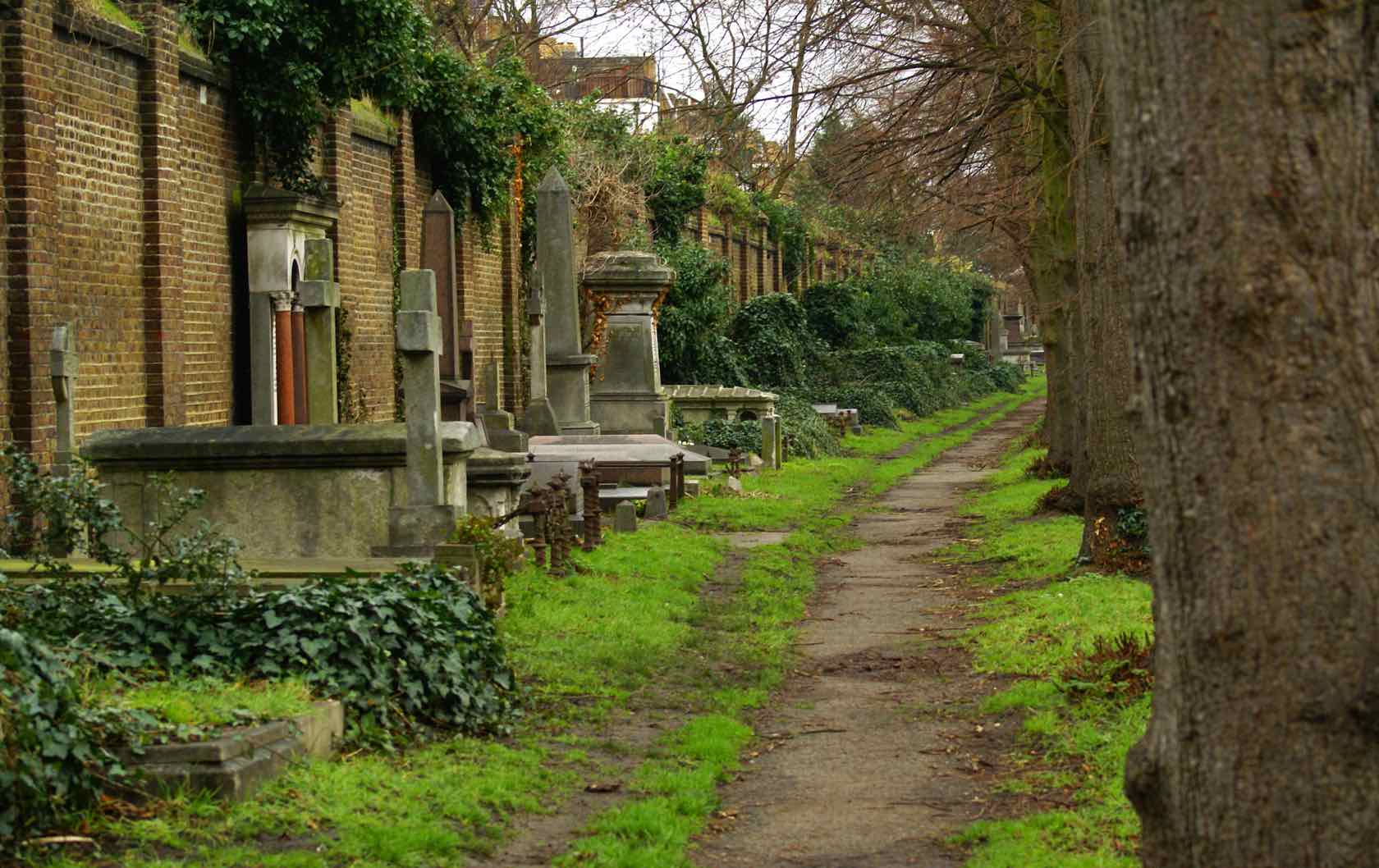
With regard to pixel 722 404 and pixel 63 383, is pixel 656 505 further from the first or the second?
pixel 722 404

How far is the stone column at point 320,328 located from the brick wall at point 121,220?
140 centimetres

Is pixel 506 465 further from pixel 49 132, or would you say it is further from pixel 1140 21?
pixel 1140 21

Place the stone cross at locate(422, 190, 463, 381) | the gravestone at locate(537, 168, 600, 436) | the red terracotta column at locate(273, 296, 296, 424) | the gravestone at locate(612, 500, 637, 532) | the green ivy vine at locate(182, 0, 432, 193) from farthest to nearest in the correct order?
the gravestone at locate(537, 168, 600, 436) < the stone cross at locate(422, 190, 463, 381) < the gravestone at locate(612, 500, 637, 532) < the red terracotta column at locate(273, 296, 296, 424) < the green ivy vine at locate(182, 0, 432, 193)

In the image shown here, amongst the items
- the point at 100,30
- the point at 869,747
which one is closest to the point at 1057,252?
the point at 100,30

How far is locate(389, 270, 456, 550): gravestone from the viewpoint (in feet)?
32.5

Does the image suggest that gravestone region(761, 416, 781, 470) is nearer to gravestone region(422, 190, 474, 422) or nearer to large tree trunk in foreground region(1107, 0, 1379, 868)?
gravestone region(422, 190, 474, 422)

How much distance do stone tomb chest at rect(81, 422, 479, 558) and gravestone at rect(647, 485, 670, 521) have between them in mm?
6973

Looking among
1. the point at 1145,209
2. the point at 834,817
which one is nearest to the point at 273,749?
the point at 834,817

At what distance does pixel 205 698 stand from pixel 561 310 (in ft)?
47.9

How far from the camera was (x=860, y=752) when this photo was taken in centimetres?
796

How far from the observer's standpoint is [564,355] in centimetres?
2095

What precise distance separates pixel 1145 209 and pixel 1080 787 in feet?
12.6

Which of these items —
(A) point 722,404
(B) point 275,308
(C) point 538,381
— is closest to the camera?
(B) point 275,308

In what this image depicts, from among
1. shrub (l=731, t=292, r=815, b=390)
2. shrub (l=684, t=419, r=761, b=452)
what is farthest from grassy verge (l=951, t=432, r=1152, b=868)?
shrub (l=731, t=292, r=815, b=390)
